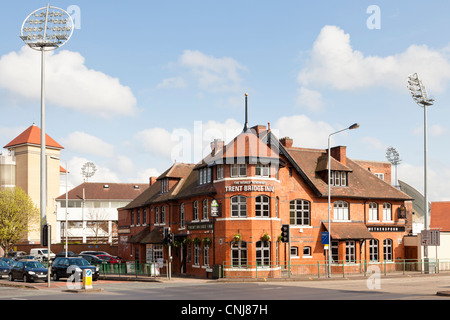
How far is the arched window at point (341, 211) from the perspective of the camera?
4644cm

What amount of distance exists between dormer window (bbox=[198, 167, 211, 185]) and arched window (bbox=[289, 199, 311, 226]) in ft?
22.4

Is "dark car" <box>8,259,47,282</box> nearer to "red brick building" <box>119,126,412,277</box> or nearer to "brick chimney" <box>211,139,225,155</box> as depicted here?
"red brick building" <box>119,126,412,277</box>

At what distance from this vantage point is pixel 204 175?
146ft

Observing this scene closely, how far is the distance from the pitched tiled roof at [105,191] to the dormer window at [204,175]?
175ft

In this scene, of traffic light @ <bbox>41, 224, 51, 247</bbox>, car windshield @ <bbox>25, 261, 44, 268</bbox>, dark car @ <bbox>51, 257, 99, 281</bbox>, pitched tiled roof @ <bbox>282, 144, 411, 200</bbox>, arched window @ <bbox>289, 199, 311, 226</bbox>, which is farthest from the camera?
pitched tiled roof @ <bbox>282, 144, 411, 200</bbox>

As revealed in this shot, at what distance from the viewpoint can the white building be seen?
93.2 m

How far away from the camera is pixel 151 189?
59031 mm

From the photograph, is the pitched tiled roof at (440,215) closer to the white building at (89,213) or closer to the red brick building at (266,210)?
the red brick building at (266,210)

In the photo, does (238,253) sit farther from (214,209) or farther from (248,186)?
(248,186)

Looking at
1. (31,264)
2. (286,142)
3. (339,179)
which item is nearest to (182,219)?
(286,142)

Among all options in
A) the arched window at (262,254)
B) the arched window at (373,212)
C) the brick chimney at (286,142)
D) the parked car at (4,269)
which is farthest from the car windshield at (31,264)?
the arched window at (373,212)

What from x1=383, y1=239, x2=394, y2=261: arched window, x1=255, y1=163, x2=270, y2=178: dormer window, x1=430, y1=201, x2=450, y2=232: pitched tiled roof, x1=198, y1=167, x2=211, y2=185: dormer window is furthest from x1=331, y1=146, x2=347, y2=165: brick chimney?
x1=430, y1=201, x2=450, y2=232: pitched tiled roof

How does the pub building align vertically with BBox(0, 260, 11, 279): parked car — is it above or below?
above
